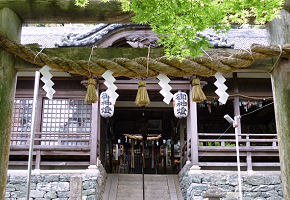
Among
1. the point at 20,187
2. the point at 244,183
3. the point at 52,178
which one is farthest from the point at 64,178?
the point at 244,183

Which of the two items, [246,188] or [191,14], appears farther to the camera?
[246,188]

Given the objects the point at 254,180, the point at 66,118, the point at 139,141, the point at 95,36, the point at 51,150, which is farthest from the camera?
the point at 139,141

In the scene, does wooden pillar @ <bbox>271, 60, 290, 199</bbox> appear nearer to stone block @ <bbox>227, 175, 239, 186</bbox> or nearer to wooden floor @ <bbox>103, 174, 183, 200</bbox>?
stone block @ <bbox>227, 175, 239, 186</bbox>

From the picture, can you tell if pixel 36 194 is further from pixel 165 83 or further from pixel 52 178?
pixel 165 83

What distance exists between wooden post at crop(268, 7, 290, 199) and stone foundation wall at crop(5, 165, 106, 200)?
730 centimetres

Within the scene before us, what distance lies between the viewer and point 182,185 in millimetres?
10891

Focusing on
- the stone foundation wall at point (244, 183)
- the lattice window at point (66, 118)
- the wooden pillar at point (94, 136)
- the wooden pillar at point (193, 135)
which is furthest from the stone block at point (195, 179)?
the lattice window at point (66, 118)

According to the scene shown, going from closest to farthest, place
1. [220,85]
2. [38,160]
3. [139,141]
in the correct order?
1. [220,85]
2. [38,160]
3. [139,141]

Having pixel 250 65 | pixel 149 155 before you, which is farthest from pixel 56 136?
pixel 250 65

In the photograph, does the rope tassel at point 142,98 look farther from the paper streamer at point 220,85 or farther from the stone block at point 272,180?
the stone block at point 272,180

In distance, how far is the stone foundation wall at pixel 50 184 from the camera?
9.98 m

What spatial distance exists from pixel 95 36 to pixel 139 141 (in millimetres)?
9161

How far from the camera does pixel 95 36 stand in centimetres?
1083

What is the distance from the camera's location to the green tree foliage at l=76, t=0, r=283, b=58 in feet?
10.7
